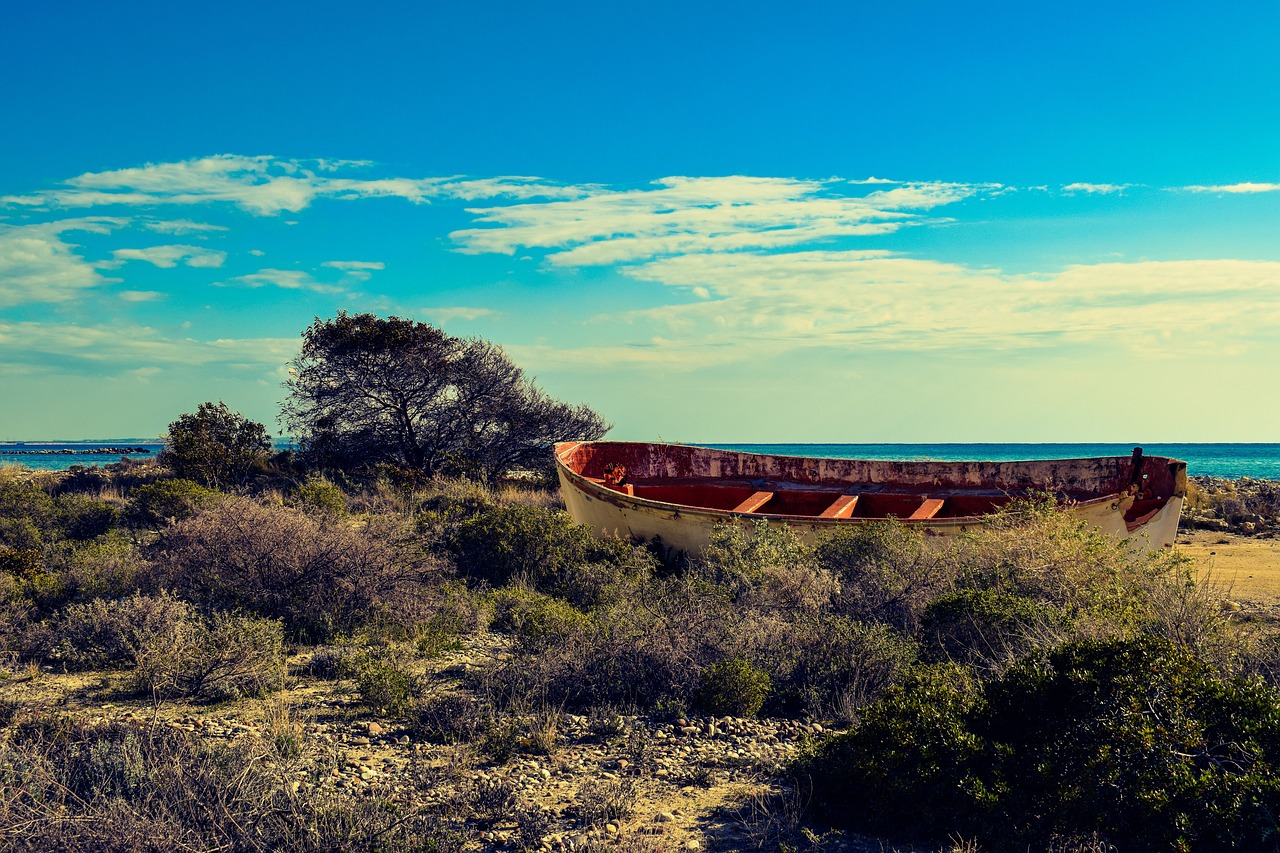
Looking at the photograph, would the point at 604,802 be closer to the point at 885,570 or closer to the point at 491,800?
the point at 491,800

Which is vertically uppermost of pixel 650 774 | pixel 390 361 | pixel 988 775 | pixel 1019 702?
pixel 390 361

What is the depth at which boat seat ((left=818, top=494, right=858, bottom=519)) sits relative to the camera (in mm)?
11195

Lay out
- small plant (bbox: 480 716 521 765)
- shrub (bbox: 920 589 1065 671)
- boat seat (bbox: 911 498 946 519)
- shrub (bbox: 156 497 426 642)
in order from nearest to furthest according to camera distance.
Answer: small plant (bbox: 480 716 521 765), shrub (bbox: 920 589 1065 671), shrub (bbox: 156 497 426 642), boat seat (bbox: 911 498 946 519)

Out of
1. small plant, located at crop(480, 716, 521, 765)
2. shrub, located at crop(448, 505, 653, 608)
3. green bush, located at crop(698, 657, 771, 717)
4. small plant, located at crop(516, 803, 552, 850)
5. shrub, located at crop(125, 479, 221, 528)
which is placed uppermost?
shrub, located at crop(125, 479, 221, 528)

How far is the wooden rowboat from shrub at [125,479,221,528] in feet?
17.8

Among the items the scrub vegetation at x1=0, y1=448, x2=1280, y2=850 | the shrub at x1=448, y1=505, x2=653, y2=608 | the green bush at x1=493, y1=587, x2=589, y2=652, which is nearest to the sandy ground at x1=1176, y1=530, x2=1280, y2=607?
the scrub vegetation at x1=0, y1=448, x2=1280, y2=850

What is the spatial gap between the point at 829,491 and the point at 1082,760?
31.0ft

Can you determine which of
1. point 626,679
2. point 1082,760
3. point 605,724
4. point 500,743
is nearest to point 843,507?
point 626,679

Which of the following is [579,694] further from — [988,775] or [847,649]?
[988,775]

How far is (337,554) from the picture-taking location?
8.07m

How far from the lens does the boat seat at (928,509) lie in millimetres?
10941

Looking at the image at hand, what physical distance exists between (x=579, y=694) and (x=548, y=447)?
15.2 meters

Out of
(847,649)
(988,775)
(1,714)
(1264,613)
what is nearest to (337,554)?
(1,714)

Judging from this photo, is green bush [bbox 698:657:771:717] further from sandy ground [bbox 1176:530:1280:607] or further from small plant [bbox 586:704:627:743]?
sandy ground [bbox 1176:530:1280:607]
